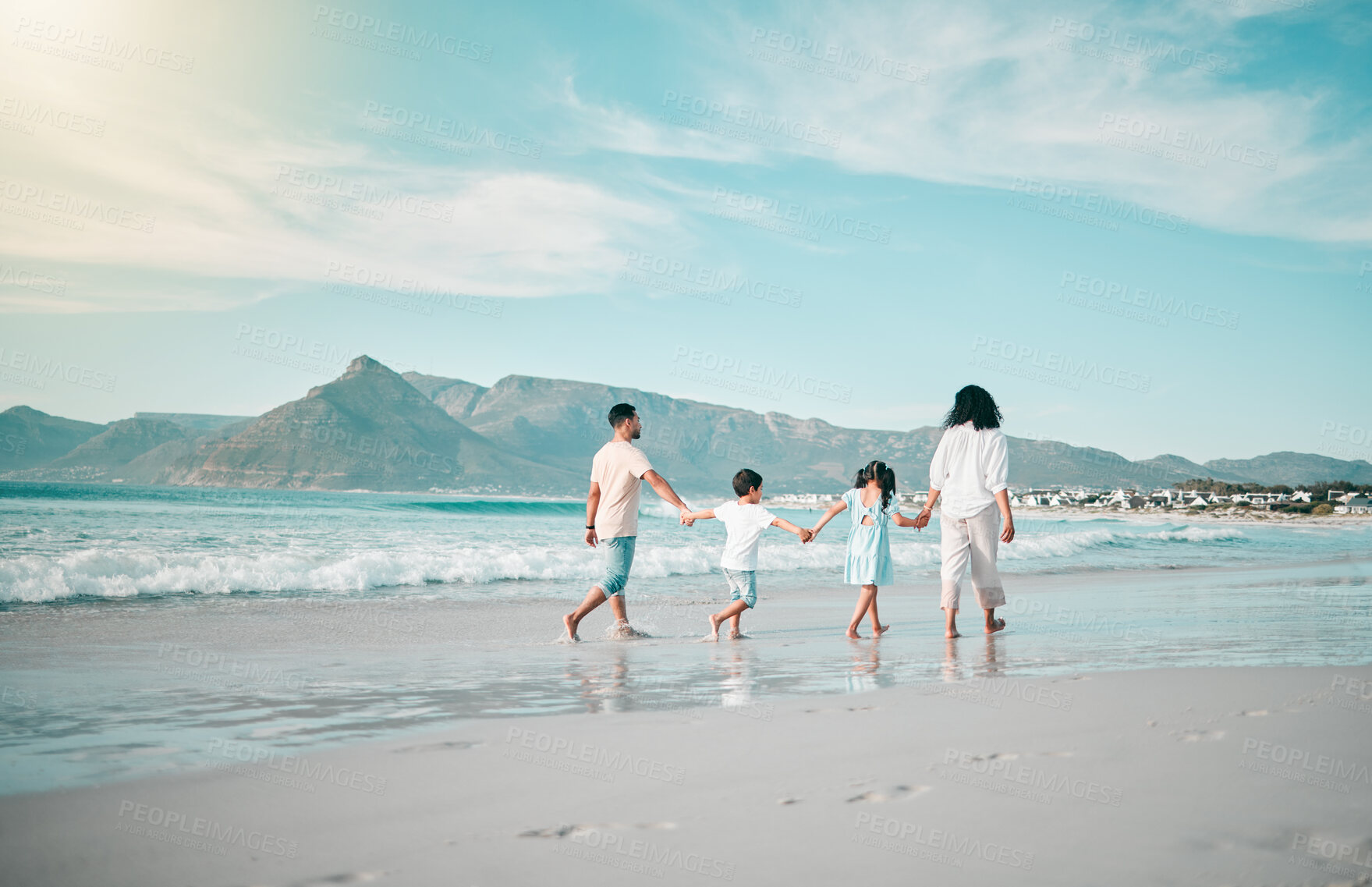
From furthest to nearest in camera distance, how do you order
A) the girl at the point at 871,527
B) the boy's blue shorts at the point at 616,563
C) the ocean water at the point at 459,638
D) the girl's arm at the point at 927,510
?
the girl at the point at 871,527 < the boy's blue shorts at the point at 616,563 < the girl's arm at the point at 927,510 < the ocean water at the point at 459,638

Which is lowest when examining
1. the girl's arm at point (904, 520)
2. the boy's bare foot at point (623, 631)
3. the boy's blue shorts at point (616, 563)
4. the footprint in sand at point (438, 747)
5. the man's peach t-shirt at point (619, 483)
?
the boy's bare foot at point (623, 631)

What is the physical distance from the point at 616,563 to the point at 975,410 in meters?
3.61

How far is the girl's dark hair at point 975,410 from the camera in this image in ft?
23.9

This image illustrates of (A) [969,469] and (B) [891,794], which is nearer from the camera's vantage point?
(B) [891,794]

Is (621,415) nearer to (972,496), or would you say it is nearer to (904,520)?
(904,520)

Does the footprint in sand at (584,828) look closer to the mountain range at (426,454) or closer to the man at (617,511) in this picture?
the man at (617,511)

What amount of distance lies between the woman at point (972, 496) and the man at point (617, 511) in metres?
2.42

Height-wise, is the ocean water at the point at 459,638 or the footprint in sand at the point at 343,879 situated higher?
the footprint in sand at the point at 343,879

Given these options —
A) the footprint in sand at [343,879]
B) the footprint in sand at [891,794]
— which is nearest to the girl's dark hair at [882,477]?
the footprint in sand at [891,794]

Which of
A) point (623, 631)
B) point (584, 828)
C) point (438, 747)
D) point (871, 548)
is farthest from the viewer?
point (871, 548)

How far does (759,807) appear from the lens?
2566 mm

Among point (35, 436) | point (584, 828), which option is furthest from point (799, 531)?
point (35, 436)

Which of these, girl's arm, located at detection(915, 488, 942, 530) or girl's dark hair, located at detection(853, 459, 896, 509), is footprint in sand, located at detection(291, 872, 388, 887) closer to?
girl's arm, located at detection(915, 488, 942, 530)

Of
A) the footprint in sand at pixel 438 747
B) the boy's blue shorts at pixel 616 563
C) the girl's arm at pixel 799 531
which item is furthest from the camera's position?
the girl's arm at pixel 799 531
